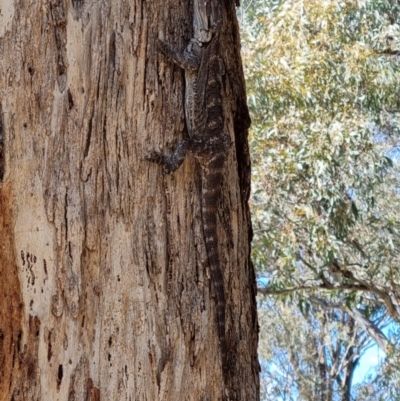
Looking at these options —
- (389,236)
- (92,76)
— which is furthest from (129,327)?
(389,236)

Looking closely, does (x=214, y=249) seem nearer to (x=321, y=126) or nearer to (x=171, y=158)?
(x=171, y=158)

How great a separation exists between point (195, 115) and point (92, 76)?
42 cm

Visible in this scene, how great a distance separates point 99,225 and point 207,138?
550 millimetres

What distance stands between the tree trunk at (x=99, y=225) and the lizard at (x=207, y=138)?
1.2 inches

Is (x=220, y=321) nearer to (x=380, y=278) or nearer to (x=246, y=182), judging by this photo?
(x=246, y=182)

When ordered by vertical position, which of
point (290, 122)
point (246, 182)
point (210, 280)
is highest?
point (290, 122)

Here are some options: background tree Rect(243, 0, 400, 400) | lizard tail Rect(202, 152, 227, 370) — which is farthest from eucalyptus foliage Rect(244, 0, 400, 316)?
lizard tail Rect(202, 152, 227, 370)

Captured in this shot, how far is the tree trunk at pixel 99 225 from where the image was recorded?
7.91 ft

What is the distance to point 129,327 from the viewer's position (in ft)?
8.02

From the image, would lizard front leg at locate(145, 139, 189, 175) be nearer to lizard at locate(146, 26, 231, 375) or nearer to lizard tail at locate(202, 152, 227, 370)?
lizard at locate(146, 26, 231, 375)

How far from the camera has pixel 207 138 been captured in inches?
111

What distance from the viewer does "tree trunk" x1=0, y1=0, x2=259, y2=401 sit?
241 centimetres

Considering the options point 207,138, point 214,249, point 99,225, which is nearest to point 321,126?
point 207,138

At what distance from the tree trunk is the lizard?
30mm
